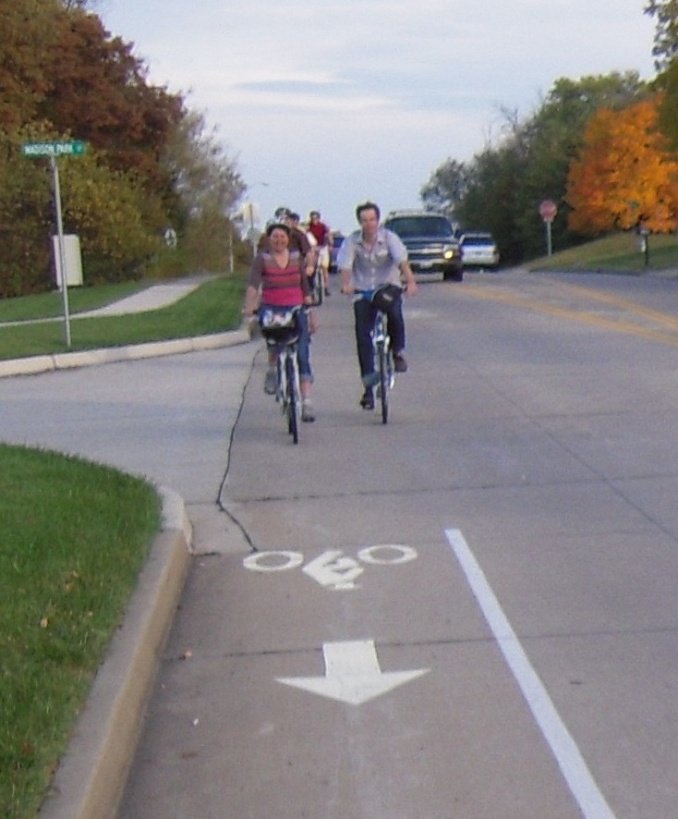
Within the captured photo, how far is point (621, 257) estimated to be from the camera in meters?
53.8

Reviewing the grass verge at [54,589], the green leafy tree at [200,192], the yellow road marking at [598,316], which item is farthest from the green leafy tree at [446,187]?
the grass verge at [54,589]

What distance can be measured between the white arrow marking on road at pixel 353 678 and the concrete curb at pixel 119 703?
2.20 feet

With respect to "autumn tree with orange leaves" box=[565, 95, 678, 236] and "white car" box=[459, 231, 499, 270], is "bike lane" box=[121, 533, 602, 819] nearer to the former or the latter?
"white car" box=[459, 231, 499, 270]

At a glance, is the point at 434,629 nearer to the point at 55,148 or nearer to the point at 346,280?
the point at 346,280

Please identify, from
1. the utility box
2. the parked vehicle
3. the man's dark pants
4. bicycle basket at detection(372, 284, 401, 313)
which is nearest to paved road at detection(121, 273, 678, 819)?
the man's dark pants

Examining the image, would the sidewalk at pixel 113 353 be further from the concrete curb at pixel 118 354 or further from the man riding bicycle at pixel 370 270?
the man riding bicycle at pixel 370 270

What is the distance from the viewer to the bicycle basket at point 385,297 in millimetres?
13445

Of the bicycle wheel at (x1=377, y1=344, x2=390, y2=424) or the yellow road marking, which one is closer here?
the bicycle wheel at (x1=377, y1=344, x2=390, y2=424)

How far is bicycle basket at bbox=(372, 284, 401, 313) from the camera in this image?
1345cm

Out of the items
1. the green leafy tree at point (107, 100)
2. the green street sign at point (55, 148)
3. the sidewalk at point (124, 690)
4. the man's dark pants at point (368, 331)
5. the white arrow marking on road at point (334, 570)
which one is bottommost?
the white arrow marking on road at point (334, 570)

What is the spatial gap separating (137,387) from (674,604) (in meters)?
10.5

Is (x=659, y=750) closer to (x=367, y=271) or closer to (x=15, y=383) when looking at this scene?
(x=367, y=271)

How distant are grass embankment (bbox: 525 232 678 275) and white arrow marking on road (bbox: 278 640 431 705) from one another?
1478 inches

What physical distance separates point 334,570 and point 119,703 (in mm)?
2745
